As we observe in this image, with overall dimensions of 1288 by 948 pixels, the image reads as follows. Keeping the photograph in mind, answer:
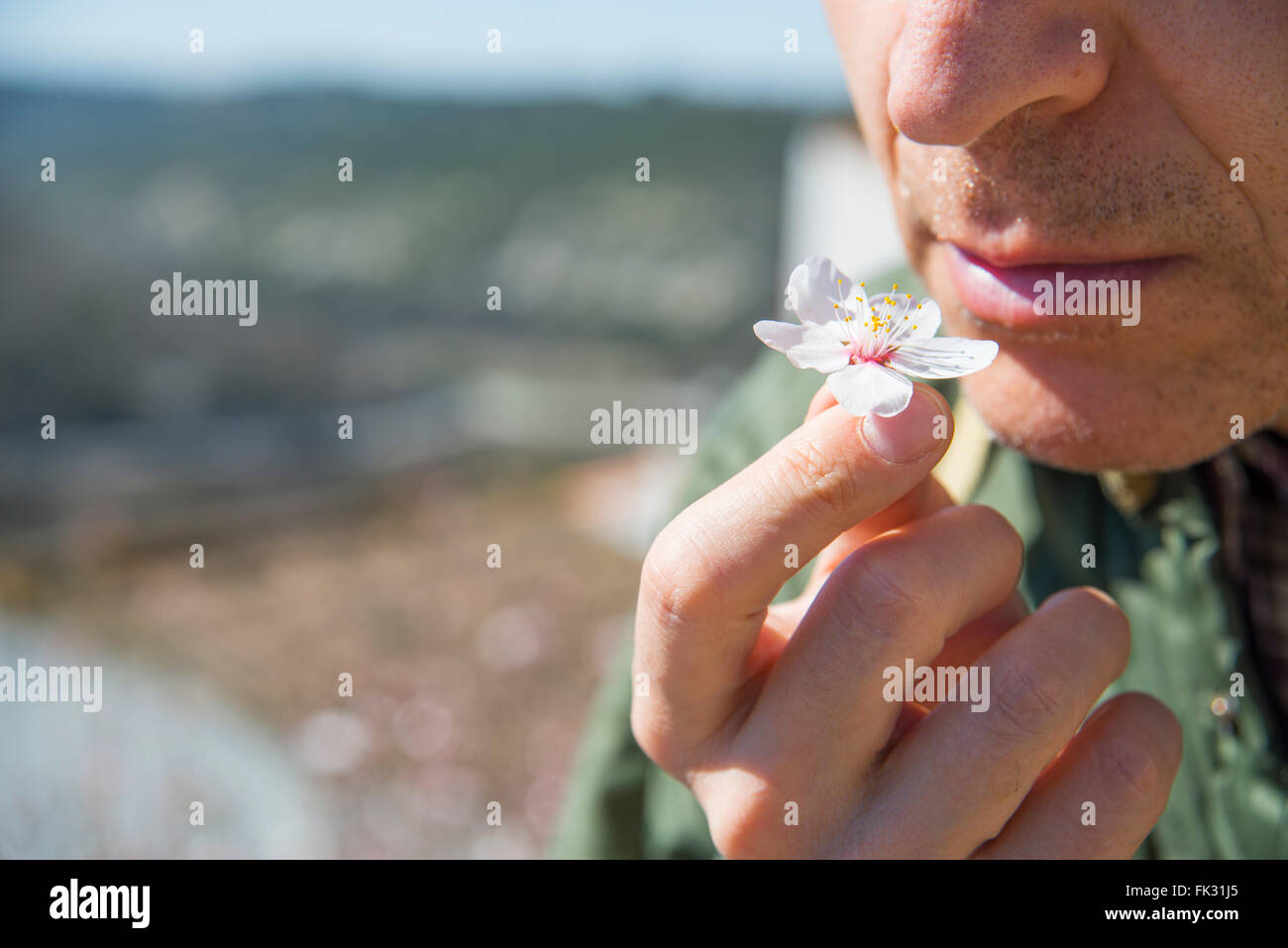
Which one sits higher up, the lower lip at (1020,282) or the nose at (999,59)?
the nose at (999,59)

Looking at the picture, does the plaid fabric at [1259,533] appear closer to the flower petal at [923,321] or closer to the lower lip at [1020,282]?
the lower lip at [1020,282]

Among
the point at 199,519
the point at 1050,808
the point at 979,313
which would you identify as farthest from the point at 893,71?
the point at 199,519

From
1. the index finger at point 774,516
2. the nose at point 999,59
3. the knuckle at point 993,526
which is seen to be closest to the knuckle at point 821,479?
the index finger at point 774,516

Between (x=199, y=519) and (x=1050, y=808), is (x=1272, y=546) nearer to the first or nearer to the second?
(x=1050, y=808)

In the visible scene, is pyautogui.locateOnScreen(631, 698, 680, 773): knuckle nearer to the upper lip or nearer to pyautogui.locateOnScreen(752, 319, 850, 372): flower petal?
pyautogui.locateOnScreen(752, 319, 850, 372): flower petal

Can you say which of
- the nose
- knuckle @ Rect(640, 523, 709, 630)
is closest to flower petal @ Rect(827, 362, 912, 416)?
knuckle @ Rect(640, 523, 709, 630)

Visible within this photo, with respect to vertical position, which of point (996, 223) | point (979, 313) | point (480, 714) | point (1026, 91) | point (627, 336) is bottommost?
point (480, 714)
